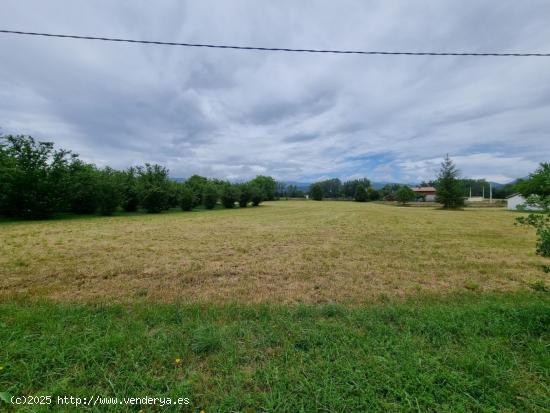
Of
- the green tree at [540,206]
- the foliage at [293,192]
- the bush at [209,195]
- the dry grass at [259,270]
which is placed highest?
the foliage at [293,192]

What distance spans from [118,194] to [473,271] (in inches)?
1208

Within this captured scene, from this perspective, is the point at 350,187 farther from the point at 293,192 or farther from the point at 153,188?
the point at 153,188

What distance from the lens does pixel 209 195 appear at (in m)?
39.4

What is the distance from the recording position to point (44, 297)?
3.92 m

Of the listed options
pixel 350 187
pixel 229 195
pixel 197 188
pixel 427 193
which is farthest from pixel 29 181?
pixel 427 193

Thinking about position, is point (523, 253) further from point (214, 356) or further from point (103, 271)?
point (103, 271)

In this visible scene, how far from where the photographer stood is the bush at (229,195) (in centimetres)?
4203

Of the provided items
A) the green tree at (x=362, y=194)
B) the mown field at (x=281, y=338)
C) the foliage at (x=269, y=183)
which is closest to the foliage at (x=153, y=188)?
the mown field at (x=281, y=338)

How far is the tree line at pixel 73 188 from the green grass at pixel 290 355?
915 inches

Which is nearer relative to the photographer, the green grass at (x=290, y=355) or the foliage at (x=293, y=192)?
the green grass at (x=290, y=355)

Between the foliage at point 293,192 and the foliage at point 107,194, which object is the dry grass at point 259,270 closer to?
the foliage at point 107,194

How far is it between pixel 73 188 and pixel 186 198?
13348 mm

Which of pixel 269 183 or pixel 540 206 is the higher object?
pixel 269 183

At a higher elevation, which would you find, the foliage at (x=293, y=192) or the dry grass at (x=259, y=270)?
the foliage at (x=293, y=192)
